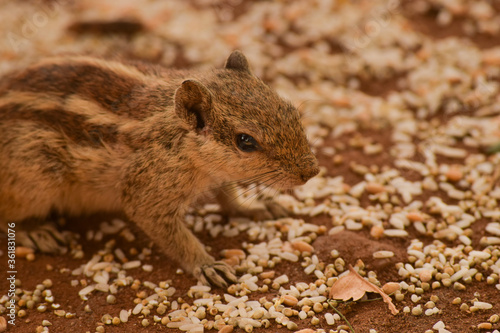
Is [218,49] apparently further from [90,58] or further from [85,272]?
[85,272]

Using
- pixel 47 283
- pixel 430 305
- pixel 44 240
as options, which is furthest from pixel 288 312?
pixel 44 240

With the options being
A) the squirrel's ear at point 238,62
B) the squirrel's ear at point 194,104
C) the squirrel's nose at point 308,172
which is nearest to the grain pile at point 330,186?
the squirrel's nose at point 308,172

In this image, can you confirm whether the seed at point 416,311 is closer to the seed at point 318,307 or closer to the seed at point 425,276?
the seed at point 425,276

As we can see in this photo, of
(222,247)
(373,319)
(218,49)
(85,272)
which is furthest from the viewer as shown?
(218,49)

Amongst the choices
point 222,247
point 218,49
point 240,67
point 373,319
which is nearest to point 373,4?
point 218,49

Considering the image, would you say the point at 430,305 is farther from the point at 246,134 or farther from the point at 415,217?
the point at 246,134
